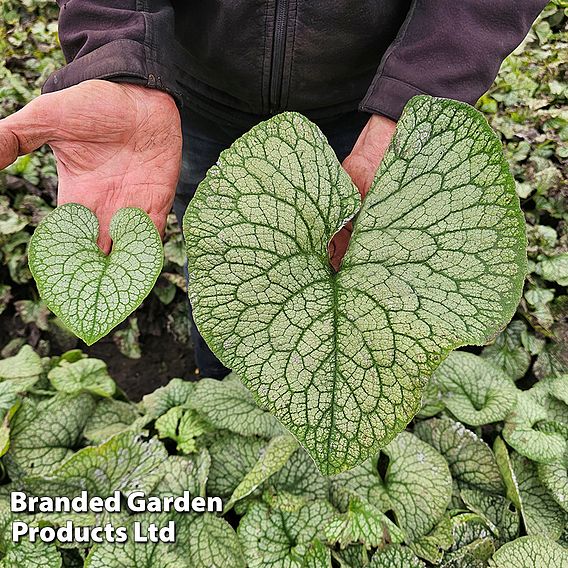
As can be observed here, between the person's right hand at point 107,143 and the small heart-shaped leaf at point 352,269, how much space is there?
32 cm

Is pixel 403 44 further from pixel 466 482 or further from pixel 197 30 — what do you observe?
pixel 466 482

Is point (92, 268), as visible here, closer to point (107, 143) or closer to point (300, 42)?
point (107, 143)

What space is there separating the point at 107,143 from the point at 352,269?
0.54 meters

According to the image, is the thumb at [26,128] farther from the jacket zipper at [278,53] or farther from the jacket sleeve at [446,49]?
the jacket sleeve at [446,49]

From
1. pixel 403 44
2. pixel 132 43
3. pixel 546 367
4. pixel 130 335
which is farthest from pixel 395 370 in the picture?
pixel 130 335

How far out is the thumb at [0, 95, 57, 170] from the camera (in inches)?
36.1

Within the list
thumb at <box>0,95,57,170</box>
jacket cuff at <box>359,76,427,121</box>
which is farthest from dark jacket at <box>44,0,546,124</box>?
thumb at <box>0,95,57,170</box>

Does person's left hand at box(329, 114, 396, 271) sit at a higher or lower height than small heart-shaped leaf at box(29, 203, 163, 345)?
higher

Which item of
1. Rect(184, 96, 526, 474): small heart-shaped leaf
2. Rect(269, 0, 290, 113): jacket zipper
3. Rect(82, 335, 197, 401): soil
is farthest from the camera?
Rect(82, 335, 197, 401): soil

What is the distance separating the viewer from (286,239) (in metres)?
0.75

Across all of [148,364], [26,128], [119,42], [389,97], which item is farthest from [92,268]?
[148,364]

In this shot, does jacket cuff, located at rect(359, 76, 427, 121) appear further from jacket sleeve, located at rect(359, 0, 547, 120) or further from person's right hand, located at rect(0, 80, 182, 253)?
person's right hand, located at rect(0, 80, 182, 253)

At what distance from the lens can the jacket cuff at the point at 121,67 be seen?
992 mm

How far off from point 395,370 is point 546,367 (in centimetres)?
125
